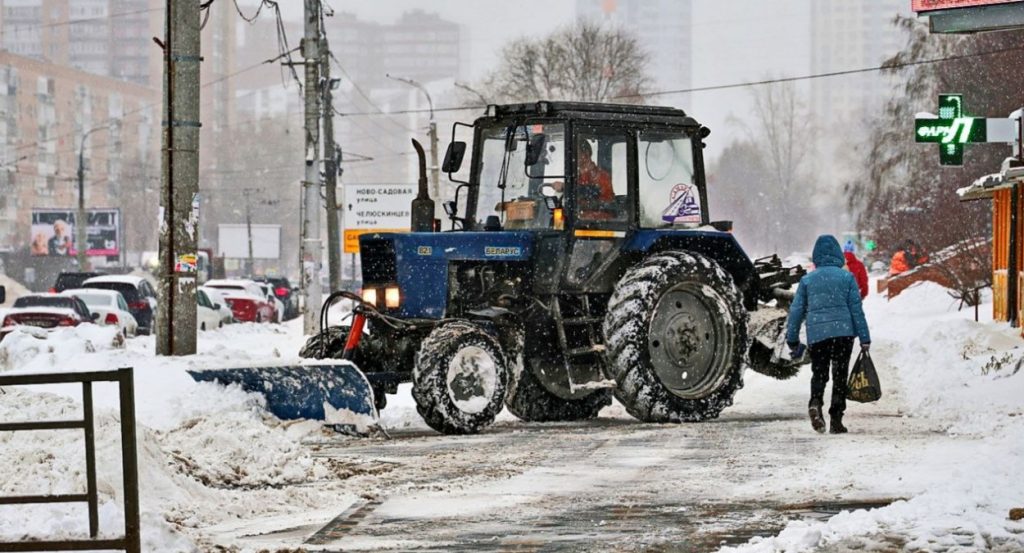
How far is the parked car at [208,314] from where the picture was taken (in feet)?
141

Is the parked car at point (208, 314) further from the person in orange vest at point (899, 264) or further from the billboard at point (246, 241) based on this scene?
the billboard at point (246, 241)

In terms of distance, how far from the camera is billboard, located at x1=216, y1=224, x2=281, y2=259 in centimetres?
10319

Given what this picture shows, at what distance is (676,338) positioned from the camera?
15.1 m

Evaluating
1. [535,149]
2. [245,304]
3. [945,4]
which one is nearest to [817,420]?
[535,149]

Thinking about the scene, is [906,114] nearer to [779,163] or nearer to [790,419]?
[790,419]

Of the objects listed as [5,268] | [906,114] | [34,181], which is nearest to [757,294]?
[906,114]

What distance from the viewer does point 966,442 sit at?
12164mm

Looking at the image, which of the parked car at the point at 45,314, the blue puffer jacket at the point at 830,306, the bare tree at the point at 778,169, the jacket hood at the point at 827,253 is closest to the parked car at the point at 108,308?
the parked car at the point at 45,314

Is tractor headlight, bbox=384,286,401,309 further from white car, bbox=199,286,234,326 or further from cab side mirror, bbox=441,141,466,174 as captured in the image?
white car, bbox=199,286,234,326

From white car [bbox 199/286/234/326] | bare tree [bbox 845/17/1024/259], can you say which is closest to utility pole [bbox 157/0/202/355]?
white car [bbox 199/286/234/326]

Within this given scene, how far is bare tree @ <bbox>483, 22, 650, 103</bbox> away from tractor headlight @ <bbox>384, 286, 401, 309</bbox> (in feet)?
172

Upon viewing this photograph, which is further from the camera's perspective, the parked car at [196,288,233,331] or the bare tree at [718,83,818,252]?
the bare tree at [718,83,818,252]

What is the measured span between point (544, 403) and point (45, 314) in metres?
19.1

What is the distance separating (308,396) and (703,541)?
240 inches
